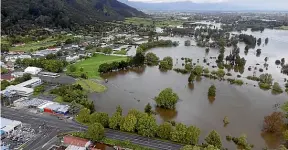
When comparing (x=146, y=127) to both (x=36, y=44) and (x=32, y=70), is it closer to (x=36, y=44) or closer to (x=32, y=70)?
(x=32, y=70)

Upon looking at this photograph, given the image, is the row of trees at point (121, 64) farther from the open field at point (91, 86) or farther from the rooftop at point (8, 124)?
the rooftop at point (8, 124)

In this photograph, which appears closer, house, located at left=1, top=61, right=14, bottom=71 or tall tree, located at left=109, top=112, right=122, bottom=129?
tall tree, located at left=109, top=112, right=122, bottom=129

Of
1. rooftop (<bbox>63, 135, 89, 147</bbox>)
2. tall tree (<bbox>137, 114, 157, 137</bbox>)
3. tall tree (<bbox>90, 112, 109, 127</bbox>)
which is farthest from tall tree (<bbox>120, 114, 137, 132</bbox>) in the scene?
rooftop (<bbox>63, 135, 89, 147</bbox>)

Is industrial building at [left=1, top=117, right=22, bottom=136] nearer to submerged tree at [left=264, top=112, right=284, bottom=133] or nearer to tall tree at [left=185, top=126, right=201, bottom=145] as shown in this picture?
tall tree at [left=185, top=126, right=201, bottom=145]

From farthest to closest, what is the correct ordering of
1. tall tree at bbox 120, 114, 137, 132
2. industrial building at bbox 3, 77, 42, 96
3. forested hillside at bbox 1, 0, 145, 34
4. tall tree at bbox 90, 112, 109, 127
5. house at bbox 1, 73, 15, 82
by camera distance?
forested hillside at bbox 1, 0, 145, 34 → house at bbox 1, 73, 15, 82 → industrial building at bbox 3, 77, 42, 96 → tall tree at bbox 90, 112, 109, 127 → tall tree at bbox 120, 114, 137, 132

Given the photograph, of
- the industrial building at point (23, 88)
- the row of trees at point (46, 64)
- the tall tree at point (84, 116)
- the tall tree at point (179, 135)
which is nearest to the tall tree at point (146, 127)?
the tall tree at point (179, 135)
